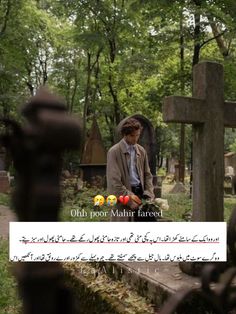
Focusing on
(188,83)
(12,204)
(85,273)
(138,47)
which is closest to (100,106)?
(138,47)

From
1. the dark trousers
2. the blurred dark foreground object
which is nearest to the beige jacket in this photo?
the dark trousers

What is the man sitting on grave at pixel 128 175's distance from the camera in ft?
→ 16.2

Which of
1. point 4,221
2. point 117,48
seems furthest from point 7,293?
point 117,48

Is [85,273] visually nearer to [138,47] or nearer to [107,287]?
[107,287]

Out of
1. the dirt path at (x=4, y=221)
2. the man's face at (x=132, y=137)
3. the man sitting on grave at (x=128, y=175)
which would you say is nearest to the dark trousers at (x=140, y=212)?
the man sitting on grave at (x=128, y=175)

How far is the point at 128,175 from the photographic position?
16.7 feet

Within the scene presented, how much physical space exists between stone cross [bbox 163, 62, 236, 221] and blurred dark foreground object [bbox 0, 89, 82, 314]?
343cm

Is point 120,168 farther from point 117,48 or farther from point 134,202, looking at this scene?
point 117,48

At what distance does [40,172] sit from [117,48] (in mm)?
21231

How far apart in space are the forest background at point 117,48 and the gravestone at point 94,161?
2.39 meters

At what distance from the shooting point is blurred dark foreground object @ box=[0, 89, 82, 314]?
2.75 ft

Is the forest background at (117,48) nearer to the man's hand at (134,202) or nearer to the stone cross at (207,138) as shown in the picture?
the man's hand at (134,202)

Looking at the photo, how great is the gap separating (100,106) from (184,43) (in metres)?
9.63

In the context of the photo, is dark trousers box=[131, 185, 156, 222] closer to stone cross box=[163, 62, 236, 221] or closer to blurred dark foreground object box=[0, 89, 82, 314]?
stone cross box=[163, 62, 236, 221]
